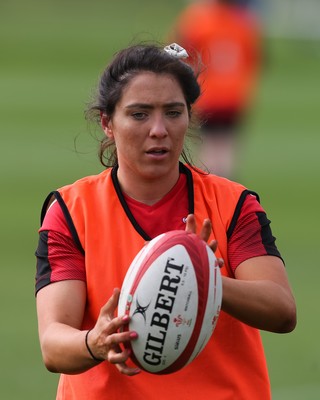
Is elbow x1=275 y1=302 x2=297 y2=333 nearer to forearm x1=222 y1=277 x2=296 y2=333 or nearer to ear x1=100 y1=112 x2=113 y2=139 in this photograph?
forearm x1=222 y1=277 x2=296 y2=333

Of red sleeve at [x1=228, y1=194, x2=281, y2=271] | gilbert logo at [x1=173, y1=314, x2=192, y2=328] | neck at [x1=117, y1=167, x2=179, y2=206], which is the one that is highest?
neck at [x1=117, y1=167, x2=179, y2=206]

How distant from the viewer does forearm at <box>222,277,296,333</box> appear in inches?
184

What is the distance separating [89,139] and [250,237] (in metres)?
11.0

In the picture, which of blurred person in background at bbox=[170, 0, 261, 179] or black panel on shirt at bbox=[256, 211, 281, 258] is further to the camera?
blurred person in background at bbox=[170, 0, 261, 179]

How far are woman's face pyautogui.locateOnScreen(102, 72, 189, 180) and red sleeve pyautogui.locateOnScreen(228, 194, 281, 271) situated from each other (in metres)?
0.34

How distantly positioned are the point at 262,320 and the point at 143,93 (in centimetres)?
98

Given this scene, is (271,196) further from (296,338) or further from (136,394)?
(136,394)

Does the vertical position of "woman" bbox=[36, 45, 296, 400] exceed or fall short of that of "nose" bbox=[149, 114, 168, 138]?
it falls short

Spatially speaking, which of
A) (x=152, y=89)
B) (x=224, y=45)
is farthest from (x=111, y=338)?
(x=224, y=45)

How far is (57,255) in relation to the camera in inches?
194

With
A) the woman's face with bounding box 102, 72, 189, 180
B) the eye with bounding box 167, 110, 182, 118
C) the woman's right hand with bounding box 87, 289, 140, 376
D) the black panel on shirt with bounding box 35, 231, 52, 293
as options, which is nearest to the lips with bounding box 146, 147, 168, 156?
the woman's face with bounding box 102, 72, 189, 180

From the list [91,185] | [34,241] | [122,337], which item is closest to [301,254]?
[34,241]

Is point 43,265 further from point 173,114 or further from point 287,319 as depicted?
point 287,319

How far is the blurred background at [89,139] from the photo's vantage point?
9.32 meters
